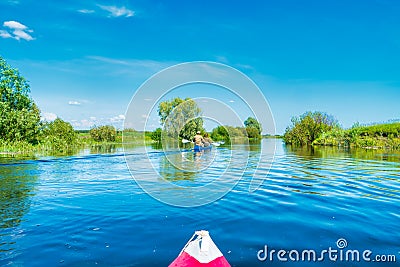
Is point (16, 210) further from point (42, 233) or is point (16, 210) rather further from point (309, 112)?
point (309, 112)

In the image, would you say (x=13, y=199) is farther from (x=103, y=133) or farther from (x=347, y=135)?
(x=103, y=133)

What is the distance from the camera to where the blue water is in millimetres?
4414

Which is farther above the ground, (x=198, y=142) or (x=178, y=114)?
(x=178, y=114)

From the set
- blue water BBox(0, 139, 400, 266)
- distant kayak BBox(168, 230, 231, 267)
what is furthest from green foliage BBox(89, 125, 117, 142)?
distant kayak BBox(168, 230, 231, 267)

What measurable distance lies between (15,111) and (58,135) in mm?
5671

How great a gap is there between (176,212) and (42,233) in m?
2.70

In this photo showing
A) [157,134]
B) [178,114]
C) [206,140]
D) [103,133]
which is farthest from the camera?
[103,133]

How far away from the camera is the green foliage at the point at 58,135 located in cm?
3173

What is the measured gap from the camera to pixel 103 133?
55.4 metres

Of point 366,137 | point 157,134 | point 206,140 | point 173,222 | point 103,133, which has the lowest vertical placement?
point 173,222

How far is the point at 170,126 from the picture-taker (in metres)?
14.0

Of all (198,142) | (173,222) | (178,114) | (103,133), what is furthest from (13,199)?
(103,133)

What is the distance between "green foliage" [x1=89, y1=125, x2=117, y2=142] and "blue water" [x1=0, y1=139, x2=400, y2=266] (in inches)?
1825

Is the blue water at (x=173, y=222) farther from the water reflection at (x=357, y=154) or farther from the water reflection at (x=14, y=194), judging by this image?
the water reflection at (x=357, y=154)
